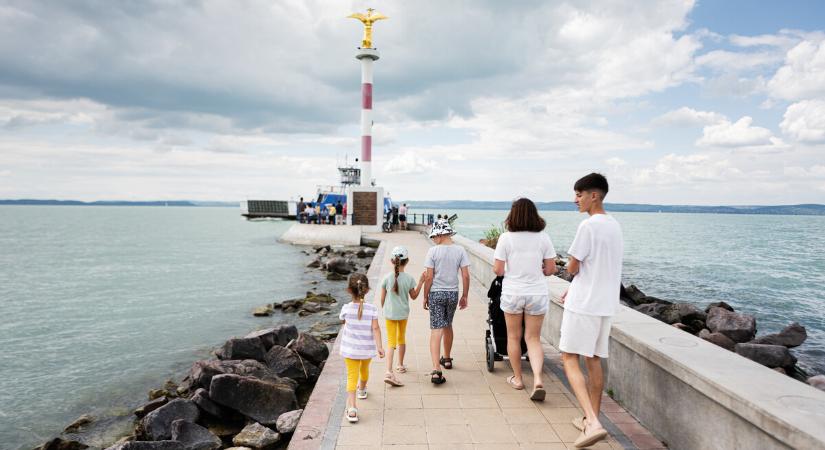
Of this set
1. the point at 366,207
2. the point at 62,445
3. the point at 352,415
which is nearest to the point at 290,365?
the point at 62,445

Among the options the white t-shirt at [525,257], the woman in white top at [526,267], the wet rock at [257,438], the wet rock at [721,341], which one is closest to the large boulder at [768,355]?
the wet rock at [721,341]

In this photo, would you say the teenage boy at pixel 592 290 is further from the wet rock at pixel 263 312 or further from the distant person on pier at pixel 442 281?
the wet rock at pixel 263 312

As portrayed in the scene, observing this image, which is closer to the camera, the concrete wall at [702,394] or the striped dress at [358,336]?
the concrete wall at [702,394]

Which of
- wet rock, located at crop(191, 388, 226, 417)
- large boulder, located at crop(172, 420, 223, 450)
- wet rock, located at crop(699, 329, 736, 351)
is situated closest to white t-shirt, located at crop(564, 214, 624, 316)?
large boulder, located at crop(172, 420, 223, 450)

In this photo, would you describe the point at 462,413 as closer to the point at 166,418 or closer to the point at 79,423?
the point at 166,418

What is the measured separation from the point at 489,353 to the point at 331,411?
197 cm

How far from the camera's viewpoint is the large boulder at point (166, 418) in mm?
5867

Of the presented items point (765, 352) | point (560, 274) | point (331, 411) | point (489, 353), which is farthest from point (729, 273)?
point (331, 411)

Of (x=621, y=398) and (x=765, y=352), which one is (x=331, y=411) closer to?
(x=621, y=398)

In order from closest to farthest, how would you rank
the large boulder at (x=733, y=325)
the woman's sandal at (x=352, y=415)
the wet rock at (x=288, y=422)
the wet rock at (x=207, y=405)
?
the woman's sandal at (x=352, y=415)
the wet rock at (x=288, y=422)
the wet rock at (x=207, y=405)
the large boulder at (x=733, y=325)

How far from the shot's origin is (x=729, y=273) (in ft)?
93.2

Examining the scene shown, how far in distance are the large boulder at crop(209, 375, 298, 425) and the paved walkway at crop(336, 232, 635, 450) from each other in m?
1.14

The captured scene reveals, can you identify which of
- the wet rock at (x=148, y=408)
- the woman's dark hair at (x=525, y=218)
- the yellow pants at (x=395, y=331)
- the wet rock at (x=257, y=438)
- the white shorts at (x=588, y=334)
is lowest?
the wet rock at (x=148, y=408)

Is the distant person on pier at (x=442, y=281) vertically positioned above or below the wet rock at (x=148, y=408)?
above
